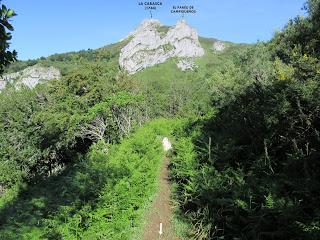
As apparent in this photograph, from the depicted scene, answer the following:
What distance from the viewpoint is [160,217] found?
16.2 m

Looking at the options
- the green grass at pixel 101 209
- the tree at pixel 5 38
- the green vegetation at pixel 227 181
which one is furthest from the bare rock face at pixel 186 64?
the tree at pixel 5 38

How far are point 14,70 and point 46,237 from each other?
7517 inches

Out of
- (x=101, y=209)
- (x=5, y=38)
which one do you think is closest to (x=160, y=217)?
(x=101, y=209)

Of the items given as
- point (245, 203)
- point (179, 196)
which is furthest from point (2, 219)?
point (245, 203)

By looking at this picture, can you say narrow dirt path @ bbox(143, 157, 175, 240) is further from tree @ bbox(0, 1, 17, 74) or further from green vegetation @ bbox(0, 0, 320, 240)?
tree @ bbox(0, 1, 17, 74)

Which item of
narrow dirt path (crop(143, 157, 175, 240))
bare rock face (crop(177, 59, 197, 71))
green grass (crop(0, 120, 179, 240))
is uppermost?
bare rock face (crop(177, 59, 197, 71))

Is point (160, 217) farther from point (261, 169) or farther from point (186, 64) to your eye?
point (186, 64)

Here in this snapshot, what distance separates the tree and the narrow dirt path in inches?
418

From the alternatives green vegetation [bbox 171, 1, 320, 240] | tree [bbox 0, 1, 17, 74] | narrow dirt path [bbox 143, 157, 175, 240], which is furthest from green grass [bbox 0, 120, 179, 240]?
tree [bbox 0, 1, 17, 74]

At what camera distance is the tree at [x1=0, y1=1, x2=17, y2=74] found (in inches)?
189

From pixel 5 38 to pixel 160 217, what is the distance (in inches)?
488

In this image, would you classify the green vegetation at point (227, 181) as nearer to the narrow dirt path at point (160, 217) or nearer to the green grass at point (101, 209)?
the green grass at point (101, 209)

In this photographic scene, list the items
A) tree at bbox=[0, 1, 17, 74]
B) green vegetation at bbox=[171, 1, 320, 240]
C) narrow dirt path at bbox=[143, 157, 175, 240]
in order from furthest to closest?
narrow dirt path at bbox=[143, 157, 175, 240]
green vegetation at bbox=[171, 1, 320, 240]
tree at bbox=[0, 1, 17, 74]

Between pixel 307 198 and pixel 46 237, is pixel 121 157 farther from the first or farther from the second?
pixel 307 198
